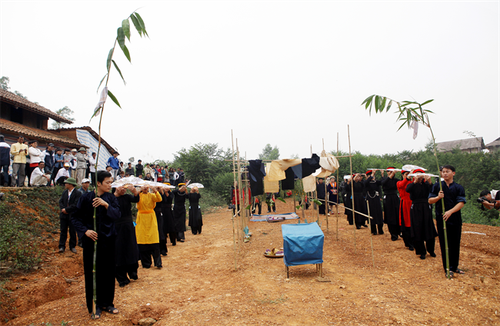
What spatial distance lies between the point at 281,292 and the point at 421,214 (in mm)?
3493

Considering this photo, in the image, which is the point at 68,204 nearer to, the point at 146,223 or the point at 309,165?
the point at 146,223

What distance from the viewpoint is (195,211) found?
10156 mm

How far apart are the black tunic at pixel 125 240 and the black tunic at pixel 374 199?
654cm

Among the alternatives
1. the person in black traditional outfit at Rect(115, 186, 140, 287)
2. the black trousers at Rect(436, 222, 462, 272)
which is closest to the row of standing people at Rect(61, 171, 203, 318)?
the person in black traditional outfit at Rect(115, 186, 140, 287)

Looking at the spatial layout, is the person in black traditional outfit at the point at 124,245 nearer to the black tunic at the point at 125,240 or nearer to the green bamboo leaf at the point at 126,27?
the black tunic at the point at 125,240

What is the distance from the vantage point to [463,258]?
5.89 meters

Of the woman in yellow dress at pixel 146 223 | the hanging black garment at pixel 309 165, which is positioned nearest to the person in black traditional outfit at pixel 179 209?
the woman in yellow dress at pixel 146 223

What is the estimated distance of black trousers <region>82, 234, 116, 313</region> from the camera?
3.71 metres

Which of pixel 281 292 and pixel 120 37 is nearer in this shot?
pixel 120 37

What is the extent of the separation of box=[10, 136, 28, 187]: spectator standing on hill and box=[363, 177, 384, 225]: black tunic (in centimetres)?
1056

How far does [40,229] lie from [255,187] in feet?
19.7

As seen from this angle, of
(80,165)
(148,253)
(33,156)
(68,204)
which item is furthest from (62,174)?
(148,253)

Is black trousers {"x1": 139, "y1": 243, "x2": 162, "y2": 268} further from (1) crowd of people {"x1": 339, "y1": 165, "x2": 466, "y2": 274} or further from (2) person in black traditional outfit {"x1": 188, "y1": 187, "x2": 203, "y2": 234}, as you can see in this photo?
(1) crowd of people {"x1": 339, "y1": 165, "x2": 466, "y2": 274}

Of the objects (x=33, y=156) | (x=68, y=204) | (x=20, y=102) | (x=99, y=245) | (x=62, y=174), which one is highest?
(x=20, y=102)
